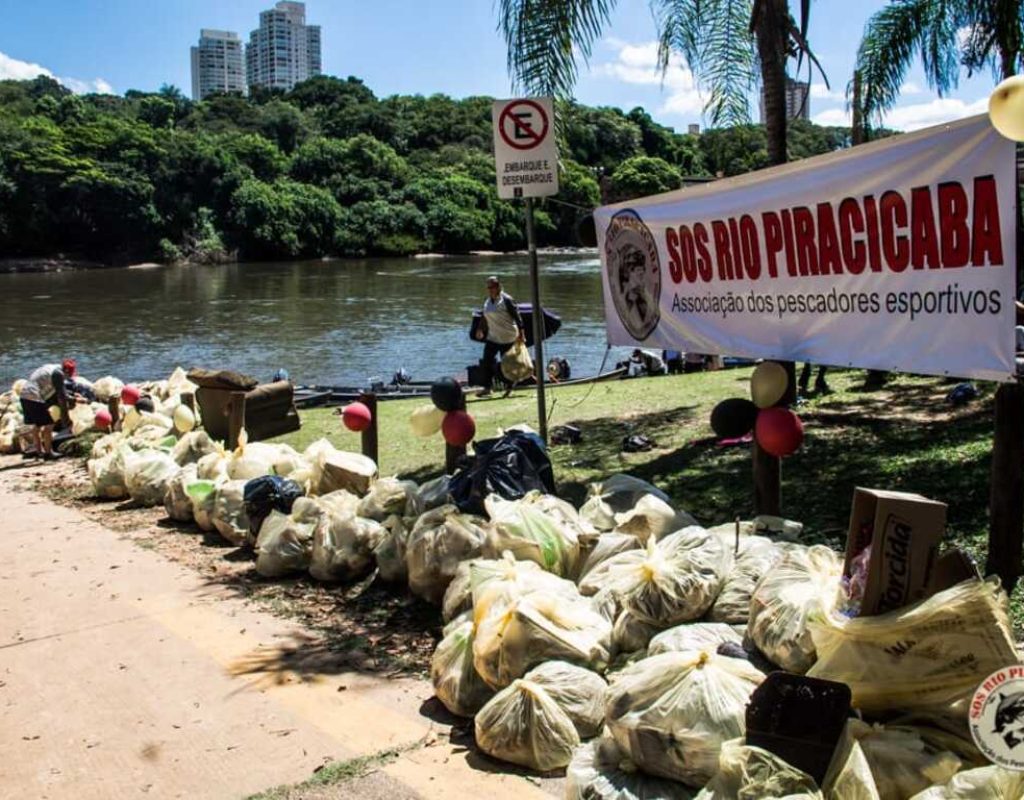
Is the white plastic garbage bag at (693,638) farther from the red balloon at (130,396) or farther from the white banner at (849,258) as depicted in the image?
the red balloon at (130,396)

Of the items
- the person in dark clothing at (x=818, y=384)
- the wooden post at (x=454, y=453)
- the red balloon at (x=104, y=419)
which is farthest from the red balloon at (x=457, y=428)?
the red balloon at (x=104, y=419)

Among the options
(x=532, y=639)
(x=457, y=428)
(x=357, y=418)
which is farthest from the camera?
(x=357, y=418)

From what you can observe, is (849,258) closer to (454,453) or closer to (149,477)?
(454,453)

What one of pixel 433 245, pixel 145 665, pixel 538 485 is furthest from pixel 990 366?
pixel 433 245

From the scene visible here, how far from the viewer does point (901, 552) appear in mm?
3240

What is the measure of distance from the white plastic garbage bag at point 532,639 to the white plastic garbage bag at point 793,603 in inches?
25.5

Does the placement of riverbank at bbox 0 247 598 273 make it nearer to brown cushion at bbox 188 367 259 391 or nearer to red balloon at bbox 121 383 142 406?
red balloon at bbox 121 383 142 406

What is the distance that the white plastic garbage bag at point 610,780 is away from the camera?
3229 mm

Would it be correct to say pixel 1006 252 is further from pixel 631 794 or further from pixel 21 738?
pixel 21 738

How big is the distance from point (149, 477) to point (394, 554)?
11.7ft

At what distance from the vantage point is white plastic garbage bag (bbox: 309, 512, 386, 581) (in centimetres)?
598

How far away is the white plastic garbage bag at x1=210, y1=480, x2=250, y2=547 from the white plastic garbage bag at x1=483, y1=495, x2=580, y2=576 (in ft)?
8.54

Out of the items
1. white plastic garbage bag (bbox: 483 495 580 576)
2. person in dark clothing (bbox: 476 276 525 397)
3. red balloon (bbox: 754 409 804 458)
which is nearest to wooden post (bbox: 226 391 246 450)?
person in dark clothing (bbox: 476 276 525 397)

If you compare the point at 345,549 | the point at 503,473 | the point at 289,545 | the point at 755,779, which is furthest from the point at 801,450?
the point at 755,779
